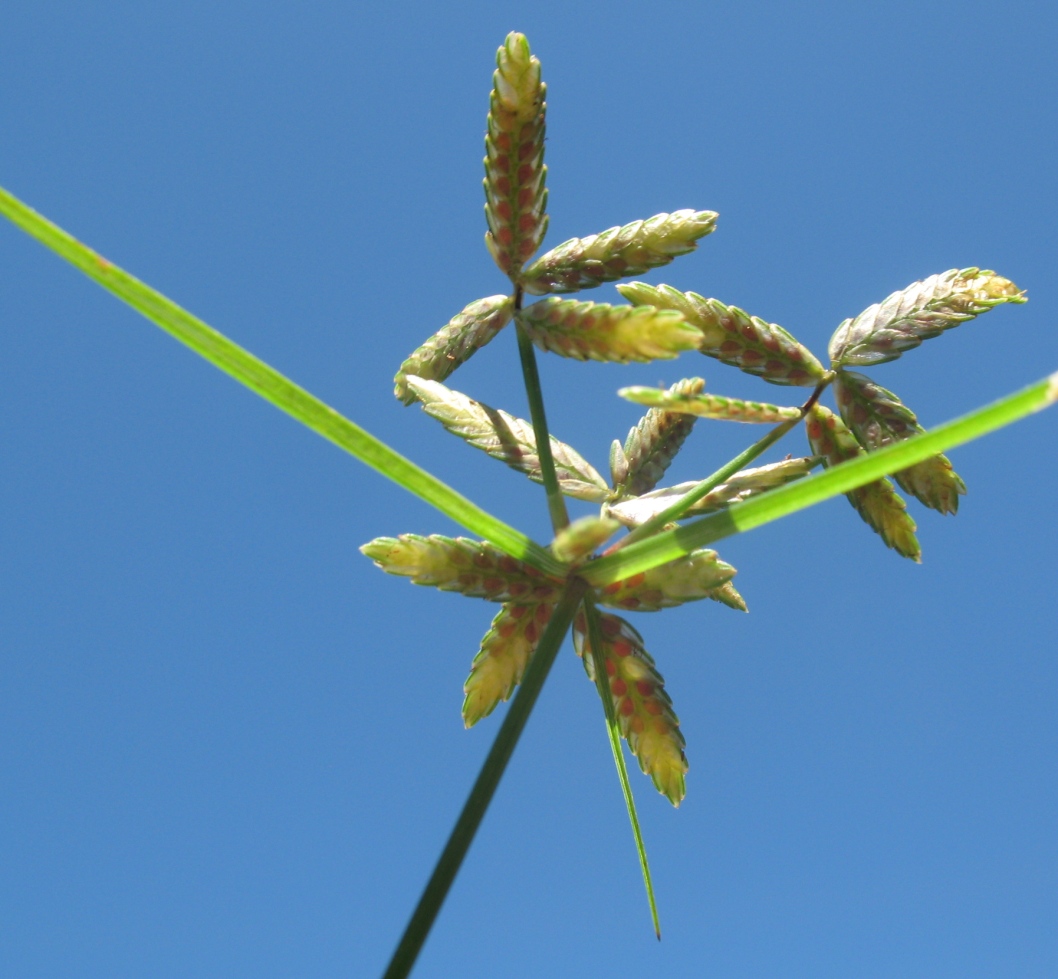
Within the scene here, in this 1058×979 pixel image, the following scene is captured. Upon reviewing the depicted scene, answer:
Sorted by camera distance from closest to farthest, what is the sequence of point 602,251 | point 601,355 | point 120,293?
point 120,293
point 601,355
point 602,251

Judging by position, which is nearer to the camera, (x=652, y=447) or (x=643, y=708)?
(x=643, y=708)

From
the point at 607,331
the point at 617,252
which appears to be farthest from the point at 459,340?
the point at 607,331

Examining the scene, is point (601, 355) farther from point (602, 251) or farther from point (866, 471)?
point (866, 471)

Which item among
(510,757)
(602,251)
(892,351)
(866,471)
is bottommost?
(510,757)

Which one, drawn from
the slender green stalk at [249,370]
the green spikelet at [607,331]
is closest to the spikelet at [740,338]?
the green spikelet at [607,331]

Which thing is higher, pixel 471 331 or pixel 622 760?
pixel 471 331

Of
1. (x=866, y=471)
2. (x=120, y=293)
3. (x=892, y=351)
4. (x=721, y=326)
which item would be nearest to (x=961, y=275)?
(x=892, y=351)

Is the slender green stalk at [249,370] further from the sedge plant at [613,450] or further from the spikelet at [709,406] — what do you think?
the spikelet at [709,406]

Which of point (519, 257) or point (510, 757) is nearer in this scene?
point (510, 757)

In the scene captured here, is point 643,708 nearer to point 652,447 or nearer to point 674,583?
point 674,583
